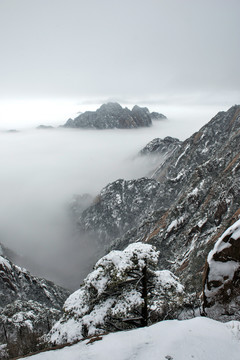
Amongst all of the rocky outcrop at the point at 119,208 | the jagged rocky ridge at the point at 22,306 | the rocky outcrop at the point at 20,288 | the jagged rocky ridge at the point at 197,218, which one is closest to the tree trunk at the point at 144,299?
the jagged rocky ridge at the point at 197,218

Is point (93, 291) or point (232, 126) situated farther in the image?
point (232, 126)

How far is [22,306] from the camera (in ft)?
142

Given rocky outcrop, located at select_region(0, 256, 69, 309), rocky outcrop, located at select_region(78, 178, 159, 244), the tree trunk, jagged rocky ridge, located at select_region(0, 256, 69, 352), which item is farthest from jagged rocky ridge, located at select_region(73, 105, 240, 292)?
rocky outcrop, located at select_region(78, 178, 159, 244)

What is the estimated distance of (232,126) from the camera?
4441 inches

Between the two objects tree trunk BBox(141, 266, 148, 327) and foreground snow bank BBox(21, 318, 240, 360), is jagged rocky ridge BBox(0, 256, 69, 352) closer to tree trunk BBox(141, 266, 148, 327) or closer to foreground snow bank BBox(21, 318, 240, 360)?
tree trunk BBox(141, 266, 148, 327)

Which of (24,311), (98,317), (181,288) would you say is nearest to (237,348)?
(181,288)

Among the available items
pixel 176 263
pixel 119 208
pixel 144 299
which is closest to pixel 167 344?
pixel 144 299

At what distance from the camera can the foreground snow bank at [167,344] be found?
7.64m

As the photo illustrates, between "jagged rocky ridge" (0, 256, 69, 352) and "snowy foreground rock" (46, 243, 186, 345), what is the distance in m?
29.6

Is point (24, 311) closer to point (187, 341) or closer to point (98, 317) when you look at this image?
point (98, 317)

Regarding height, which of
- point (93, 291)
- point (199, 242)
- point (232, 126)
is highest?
point (232, 126)

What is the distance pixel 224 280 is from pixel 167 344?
17.6 ft

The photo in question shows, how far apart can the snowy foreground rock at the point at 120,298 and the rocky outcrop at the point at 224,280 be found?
158 cm

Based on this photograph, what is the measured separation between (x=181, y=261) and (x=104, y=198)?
118 metres
